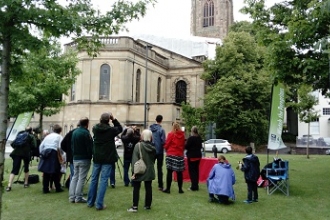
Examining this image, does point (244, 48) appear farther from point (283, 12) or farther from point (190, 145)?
point (190, 145)

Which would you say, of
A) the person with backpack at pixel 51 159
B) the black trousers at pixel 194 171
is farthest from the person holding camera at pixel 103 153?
the black trousers at pixel 194 171

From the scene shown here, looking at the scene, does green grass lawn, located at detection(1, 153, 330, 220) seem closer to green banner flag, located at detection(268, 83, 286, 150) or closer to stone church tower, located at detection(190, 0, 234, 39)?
green banner flag, located at detection(268, 83, 286, 150)

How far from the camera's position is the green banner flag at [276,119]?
10.7 m

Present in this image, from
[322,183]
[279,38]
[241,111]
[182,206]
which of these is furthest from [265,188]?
[241,111]

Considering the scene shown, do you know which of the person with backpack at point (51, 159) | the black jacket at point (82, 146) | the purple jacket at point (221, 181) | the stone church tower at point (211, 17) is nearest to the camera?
the black jacket at point (82, 146)

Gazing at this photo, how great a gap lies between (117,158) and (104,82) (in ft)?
93.2

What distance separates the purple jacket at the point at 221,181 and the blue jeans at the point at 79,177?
3.11 m

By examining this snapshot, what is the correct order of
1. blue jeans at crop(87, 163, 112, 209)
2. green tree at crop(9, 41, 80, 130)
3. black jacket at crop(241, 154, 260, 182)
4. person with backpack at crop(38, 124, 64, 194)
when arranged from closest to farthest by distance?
1. blue jeans at crop(87, 163, 112, 209)
2. black jacket at crop(241, 154, 260, 182)
3. person with backpack at crop(38, 124, 64, 194)
4. green tree at crop(9, 41, 80, 130)

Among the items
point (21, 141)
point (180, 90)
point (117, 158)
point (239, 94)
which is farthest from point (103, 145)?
point (180, 90)

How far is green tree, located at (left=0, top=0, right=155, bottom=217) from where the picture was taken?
452 centimetres

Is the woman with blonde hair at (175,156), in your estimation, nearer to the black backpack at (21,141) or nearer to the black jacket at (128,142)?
the black jacket at (128,142)

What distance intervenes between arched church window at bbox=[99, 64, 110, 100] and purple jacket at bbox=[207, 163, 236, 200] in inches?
1096

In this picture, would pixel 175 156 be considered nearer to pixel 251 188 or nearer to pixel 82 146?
pixel 251 188

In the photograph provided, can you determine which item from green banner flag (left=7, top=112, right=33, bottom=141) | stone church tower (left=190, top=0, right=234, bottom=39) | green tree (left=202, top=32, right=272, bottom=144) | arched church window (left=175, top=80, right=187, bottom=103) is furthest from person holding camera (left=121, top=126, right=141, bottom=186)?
stone church tower (left=190, top=0, right=234, bottom=39)
